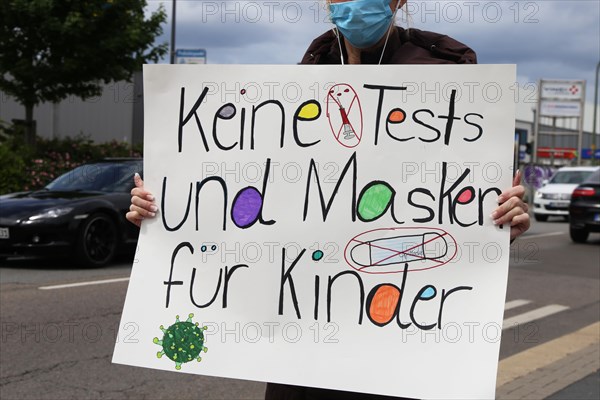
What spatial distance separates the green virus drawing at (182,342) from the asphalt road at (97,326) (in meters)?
1.13

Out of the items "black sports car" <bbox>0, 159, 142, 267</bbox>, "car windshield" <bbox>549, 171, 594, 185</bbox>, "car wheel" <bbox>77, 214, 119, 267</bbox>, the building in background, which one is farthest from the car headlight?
the building in background

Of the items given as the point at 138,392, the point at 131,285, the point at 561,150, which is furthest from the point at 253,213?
the point at 561,150

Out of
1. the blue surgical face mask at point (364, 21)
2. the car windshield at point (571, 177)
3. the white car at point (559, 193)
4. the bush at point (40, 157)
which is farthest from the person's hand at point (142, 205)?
the car windshield at point (571, 177)

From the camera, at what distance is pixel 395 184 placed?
199 centimetres

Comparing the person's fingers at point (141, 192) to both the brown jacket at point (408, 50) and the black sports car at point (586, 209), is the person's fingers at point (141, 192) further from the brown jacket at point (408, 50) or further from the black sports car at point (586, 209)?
the black sports car at point (586, 209)

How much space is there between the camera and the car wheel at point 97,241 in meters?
9.29

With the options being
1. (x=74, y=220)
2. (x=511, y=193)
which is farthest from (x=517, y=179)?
(x=74, y=220)

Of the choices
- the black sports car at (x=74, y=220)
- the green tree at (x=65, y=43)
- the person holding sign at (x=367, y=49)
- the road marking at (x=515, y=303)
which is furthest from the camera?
the green tree at (x=65, y=43)

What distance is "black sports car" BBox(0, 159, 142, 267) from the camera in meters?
8.99

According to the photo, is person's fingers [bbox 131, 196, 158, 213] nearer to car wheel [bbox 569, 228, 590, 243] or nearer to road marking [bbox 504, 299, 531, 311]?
road marking [bbox 504, 299, 531, 311]

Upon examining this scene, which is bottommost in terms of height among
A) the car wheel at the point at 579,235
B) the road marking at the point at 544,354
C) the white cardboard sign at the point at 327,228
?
the car wheel at the point at 579,235

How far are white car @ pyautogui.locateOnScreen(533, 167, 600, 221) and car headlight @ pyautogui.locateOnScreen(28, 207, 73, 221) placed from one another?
16.2 meters

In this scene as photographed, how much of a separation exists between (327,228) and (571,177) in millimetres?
22351

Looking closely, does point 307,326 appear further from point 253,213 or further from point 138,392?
point 138,392
